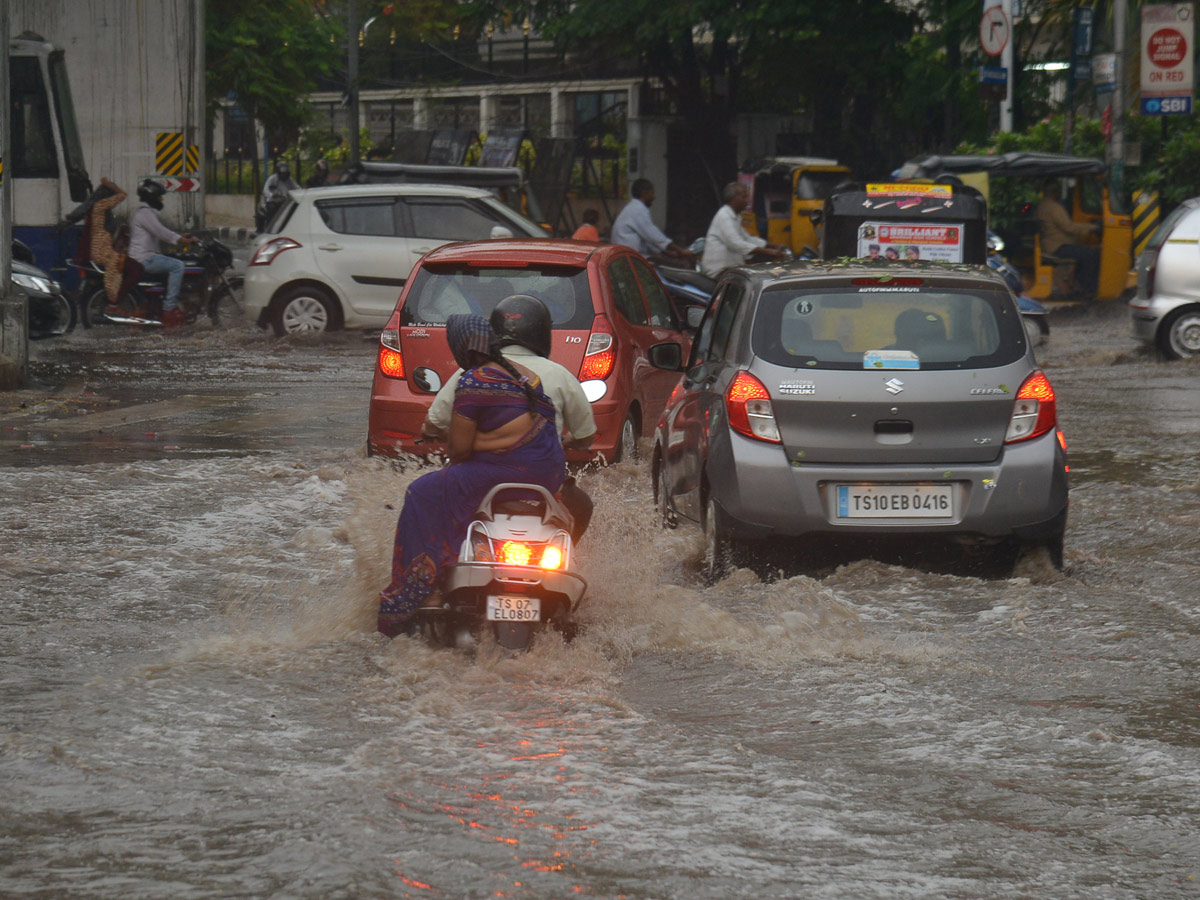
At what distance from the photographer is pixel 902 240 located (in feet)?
61.2

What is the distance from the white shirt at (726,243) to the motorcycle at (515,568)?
468 inches

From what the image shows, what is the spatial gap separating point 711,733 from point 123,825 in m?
1.83

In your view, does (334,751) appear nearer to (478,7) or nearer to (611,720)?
(611,720)

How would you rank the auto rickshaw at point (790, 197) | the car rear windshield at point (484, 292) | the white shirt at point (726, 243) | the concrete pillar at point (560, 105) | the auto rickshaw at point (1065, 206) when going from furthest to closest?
1. the concrete pillar at point (560, 105)
2. the auto rickshaw at point (790, 197)
3. the auto rickshaw at point (1065, 206)
4. the white shirt at point (726, 243)
5. the car rear windshield at point (484, 292)

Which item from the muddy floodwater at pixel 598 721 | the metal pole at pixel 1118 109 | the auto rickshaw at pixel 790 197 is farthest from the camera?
the auto rickshaw at pixel 790 197

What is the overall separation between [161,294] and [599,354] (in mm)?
11407

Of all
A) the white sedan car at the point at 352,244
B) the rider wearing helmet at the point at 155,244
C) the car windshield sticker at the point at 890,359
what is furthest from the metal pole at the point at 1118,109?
the car windshield sticker at the point at 890,359

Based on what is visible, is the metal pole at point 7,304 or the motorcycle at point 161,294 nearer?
the metal pole at point 7,304

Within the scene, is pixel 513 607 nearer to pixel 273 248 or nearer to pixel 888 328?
pixel 888 328

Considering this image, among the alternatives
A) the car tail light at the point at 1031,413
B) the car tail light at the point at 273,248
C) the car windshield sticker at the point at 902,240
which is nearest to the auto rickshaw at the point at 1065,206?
the car windshield sticker at the point at 902,240

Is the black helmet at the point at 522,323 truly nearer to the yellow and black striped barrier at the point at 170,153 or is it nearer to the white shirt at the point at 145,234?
the white shirt at the point at 145,234

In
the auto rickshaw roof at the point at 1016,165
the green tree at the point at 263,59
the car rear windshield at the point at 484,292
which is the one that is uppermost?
the green tree at the point at 263,59

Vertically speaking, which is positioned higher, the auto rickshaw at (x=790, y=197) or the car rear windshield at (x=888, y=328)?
the auto rickshaw at (x=790, y=197)

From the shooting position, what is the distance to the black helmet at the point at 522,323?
6.28 meters
